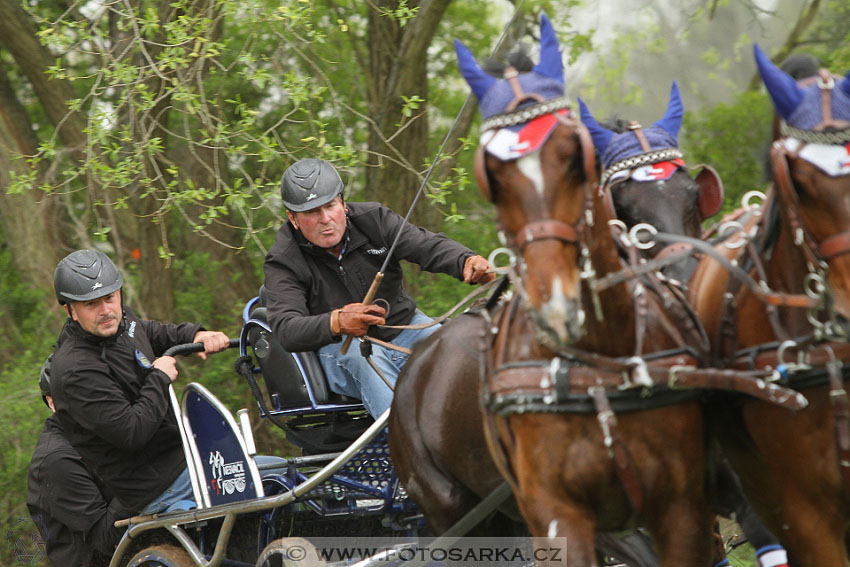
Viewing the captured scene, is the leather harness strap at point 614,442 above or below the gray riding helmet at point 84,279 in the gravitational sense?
above

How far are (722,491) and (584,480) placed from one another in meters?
0.81

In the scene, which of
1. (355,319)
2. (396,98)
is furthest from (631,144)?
(396,98)

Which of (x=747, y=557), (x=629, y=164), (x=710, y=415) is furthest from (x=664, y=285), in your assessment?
(x=747, y=557)

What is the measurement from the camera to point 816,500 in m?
3.27

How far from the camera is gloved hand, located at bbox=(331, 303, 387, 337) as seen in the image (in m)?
4.46

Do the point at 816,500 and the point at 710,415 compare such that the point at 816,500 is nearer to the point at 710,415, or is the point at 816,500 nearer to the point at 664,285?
the point at 710,415

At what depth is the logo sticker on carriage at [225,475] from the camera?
5.13m

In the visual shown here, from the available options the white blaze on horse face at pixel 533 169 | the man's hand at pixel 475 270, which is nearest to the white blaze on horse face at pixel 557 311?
the white blaze on horse face at pixel 533 169

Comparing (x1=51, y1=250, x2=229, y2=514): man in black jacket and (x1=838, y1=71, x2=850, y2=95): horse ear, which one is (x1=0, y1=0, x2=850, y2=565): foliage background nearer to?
(x1=51, y1=250, x2=229, y2=514): man in black jacket

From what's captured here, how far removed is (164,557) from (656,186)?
3.02 meters

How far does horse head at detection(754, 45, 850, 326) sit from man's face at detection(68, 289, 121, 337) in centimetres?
336

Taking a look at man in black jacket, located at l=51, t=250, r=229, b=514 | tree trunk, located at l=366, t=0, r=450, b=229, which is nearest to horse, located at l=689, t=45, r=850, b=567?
man in black jacket, located at l=51, t=250, r=229, b=514

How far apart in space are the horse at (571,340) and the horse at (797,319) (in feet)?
0.59

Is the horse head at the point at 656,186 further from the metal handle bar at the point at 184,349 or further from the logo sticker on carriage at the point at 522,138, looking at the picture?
the metal handle bar at the point at 184,349
